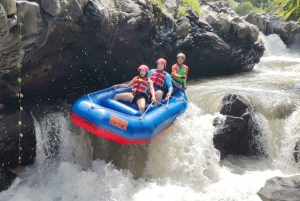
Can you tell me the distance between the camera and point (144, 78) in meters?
5.94

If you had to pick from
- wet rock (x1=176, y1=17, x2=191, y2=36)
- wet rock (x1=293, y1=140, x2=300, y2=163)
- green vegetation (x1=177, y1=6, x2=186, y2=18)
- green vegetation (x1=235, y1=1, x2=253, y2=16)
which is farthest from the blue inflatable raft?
green vegetation (x1=235, y1=1, x2=253, y2=16)

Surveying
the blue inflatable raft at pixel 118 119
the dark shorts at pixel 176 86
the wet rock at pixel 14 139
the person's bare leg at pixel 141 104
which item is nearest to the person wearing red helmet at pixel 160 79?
the dark shorts at pixel 176 86

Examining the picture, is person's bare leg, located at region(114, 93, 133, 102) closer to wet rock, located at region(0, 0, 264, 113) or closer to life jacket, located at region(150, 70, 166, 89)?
life jacket, located at region(150, 70, 166, 89)

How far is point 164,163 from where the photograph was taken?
556cm

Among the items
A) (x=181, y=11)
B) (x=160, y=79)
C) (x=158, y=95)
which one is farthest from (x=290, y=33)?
(x=158, y=95)

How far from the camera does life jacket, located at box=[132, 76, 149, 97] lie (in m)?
5.80

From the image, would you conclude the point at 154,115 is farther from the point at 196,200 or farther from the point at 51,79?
the point at 51,79

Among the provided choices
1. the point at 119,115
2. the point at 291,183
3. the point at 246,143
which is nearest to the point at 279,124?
the point at 246,143

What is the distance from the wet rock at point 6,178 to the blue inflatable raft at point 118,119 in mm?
1272

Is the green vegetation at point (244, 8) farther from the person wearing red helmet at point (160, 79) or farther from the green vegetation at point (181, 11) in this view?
the person wearing red helmet at point (160, 79)

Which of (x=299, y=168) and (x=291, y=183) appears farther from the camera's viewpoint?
(x=299, y=168)

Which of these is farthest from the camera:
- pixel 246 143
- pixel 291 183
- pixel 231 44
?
pixel 231 44

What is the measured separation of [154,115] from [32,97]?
2238 mm

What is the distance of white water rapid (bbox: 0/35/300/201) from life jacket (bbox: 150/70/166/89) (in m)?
0.76
